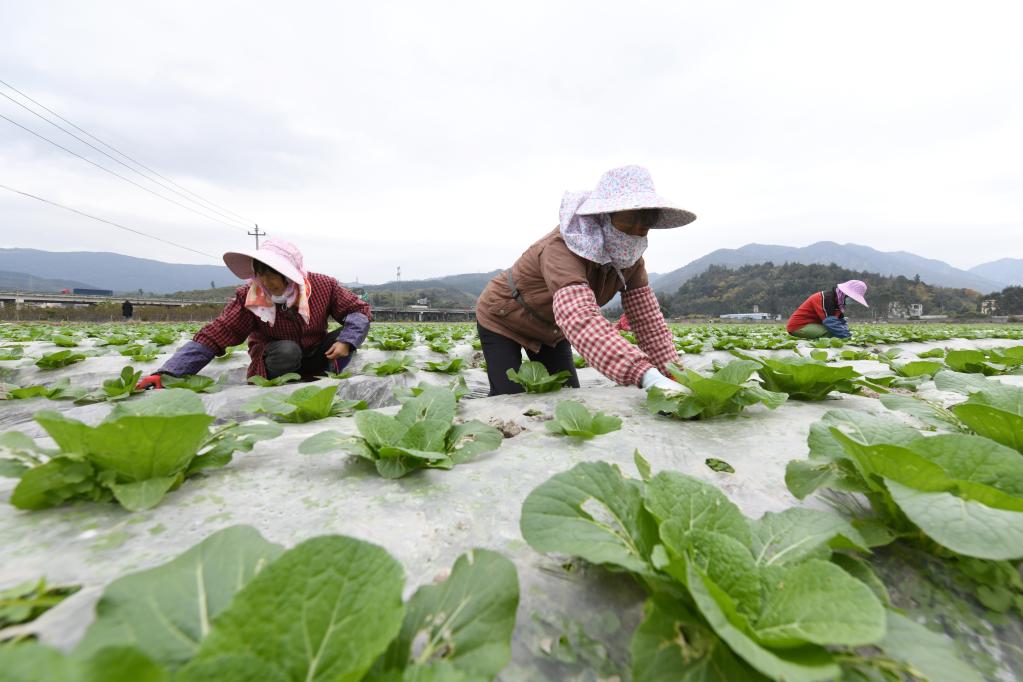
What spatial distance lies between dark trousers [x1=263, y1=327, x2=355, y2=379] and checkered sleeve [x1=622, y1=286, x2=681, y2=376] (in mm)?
2729

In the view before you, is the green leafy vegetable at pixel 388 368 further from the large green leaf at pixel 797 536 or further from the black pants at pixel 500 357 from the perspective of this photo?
the large green leaf at pixel 797 536

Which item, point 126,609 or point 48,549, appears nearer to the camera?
point 126,609

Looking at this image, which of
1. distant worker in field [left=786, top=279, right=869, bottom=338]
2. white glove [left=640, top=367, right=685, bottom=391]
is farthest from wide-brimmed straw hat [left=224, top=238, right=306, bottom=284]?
distant worker in field [left=786, top=279, right=869, bottom=338]

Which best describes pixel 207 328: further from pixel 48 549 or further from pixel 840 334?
pixel 840 334

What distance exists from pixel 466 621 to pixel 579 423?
1181mm

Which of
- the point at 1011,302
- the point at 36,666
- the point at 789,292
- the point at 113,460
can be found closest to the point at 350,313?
the point at 113,460

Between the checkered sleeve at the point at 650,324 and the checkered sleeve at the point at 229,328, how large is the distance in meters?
3.29

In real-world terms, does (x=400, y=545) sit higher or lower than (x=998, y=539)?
lower

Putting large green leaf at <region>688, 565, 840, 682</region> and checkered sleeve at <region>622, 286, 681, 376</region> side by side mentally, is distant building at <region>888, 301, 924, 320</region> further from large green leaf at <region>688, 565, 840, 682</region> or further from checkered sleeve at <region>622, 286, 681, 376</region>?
large green leaf at <region>688, 565, 840, 682</region>

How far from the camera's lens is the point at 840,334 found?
9570mm

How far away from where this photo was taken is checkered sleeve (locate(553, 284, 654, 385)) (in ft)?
7.77

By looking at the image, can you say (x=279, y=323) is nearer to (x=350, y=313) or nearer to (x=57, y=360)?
(x=350, y=313)

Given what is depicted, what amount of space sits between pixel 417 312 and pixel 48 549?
4139 centimetres

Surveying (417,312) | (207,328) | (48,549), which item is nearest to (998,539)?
(48,549)
